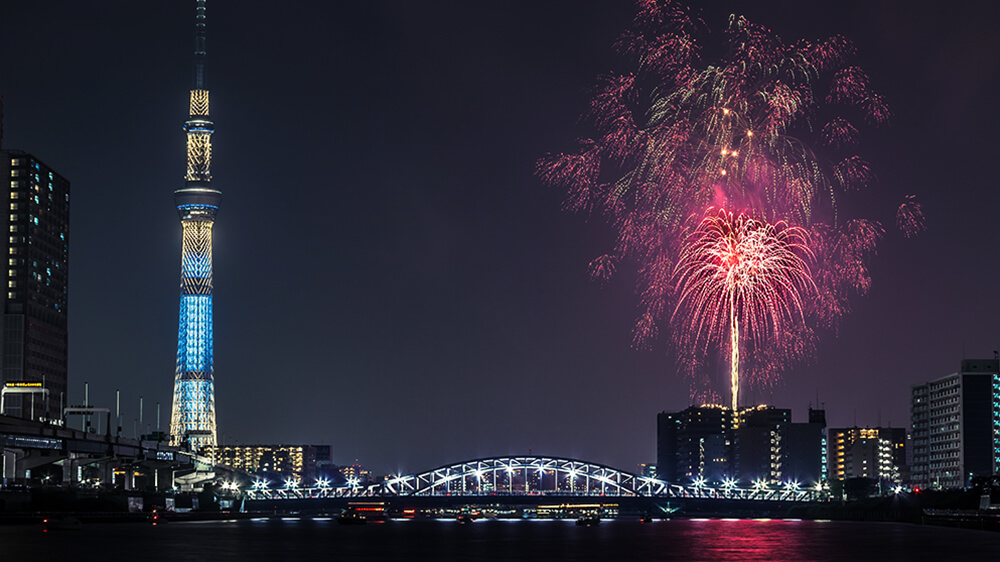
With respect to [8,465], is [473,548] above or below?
below

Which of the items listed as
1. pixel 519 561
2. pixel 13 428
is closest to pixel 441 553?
pixel 519 561

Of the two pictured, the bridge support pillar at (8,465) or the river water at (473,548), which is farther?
the bridge support pillar at (8,465)

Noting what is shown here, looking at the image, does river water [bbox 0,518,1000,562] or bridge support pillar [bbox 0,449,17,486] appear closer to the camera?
river water [bbox 0,518,1000,562]

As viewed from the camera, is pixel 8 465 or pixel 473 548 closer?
pixel 473 548

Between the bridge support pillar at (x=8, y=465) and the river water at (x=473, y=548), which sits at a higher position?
the bridge support pillar at (x=8, y=465)

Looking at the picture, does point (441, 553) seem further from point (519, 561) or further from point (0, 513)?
point (0, 513)

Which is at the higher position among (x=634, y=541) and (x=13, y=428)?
(x=13, y=428)

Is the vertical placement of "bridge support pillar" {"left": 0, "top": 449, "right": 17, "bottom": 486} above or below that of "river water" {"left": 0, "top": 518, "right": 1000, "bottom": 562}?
above

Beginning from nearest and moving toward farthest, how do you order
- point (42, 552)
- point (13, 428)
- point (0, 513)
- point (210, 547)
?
point (42, 552)
point (210, 547)
point (0, 513)
point (13, 428)

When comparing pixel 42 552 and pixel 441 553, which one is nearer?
pixel 42 552

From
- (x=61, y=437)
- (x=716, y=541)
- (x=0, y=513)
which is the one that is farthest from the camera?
(x=61, y=437)
